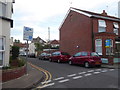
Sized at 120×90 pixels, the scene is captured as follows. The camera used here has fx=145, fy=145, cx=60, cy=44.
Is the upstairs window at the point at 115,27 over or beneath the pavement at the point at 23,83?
over

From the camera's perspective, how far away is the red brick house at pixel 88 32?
1920cm

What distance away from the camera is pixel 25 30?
949 centimetres

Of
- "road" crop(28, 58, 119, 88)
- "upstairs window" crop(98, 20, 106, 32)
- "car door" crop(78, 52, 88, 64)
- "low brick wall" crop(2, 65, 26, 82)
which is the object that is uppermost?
"upstairs window" crop(98, 20, 106, 32)

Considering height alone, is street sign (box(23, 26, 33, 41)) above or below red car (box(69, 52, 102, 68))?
above

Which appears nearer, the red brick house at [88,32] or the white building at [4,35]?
the white building at [4,35]

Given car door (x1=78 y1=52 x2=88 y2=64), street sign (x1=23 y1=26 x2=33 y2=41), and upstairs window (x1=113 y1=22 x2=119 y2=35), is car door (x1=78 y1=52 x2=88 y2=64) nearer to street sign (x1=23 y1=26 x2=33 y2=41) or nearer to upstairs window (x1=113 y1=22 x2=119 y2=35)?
street sign (x1=23 y1=26 x2=33 y2=41)

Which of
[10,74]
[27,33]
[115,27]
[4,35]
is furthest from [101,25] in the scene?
[10,74]

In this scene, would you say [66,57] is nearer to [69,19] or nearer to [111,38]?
[111,38]

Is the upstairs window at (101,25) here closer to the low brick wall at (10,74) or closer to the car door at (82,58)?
the car door at (82,58)

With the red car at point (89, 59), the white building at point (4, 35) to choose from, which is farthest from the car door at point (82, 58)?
the white building at point (4, 35)

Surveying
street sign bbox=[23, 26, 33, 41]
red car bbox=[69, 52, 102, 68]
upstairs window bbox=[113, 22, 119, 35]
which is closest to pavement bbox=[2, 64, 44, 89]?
street sign bbox=[23, 26, 33, 41]

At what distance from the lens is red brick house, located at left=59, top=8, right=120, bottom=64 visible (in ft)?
63.0

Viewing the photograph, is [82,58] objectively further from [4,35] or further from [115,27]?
[115,27]

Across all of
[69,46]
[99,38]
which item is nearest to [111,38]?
[99,38]
